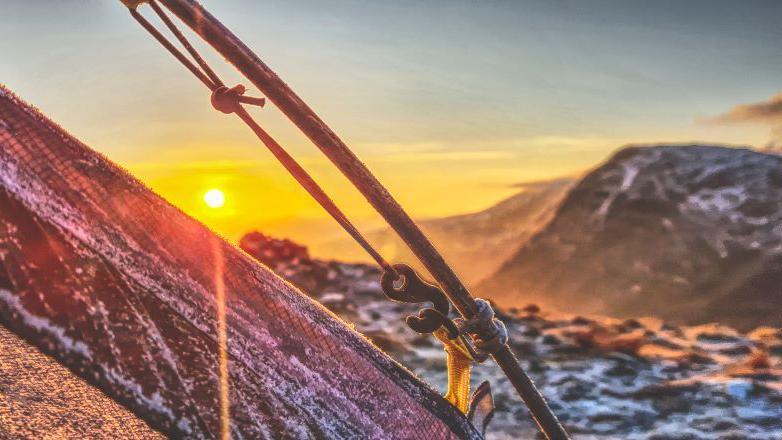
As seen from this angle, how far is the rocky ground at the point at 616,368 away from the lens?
4.28m

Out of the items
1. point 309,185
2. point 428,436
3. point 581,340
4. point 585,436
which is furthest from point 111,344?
point 581,340

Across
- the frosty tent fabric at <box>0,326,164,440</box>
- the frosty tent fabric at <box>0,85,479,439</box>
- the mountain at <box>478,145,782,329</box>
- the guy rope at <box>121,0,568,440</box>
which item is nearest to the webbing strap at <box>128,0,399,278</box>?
the guy rope at <box>121,0,568,440</box>

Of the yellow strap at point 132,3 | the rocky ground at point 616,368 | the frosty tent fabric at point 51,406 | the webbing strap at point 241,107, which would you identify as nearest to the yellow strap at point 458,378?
the webbing strap at point 241,107

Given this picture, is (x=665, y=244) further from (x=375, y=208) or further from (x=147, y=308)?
(x=147, y=308)

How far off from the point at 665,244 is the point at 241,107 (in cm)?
1160

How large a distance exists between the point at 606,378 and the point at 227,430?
16.5 ft

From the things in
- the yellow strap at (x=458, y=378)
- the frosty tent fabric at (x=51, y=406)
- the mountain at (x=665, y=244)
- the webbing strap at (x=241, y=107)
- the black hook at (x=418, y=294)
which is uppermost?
the mountain at (x=665, y=244)

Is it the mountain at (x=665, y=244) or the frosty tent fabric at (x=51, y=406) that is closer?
the frosty tent fabric at (x=51, y=406)

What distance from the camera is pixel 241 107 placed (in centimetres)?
132

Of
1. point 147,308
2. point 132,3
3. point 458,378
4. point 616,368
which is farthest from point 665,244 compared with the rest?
point 147,308

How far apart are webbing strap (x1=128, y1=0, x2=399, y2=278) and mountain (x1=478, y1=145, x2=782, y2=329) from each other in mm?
9268

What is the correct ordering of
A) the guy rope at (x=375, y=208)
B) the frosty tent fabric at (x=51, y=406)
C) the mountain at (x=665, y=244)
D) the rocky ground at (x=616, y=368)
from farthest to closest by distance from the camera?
the mountain at (x=665, y=244), the rocky ground at (x=616, y=368), the frosty tent fabric at (x=51, y=406), the guy rope at (x=375, y=208)

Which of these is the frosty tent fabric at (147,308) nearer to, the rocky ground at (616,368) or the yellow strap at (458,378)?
the yellow strap at (458,378)

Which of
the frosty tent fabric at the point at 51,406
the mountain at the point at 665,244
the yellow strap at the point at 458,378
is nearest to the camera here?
the frosty tent fabric at the point at 51,406
